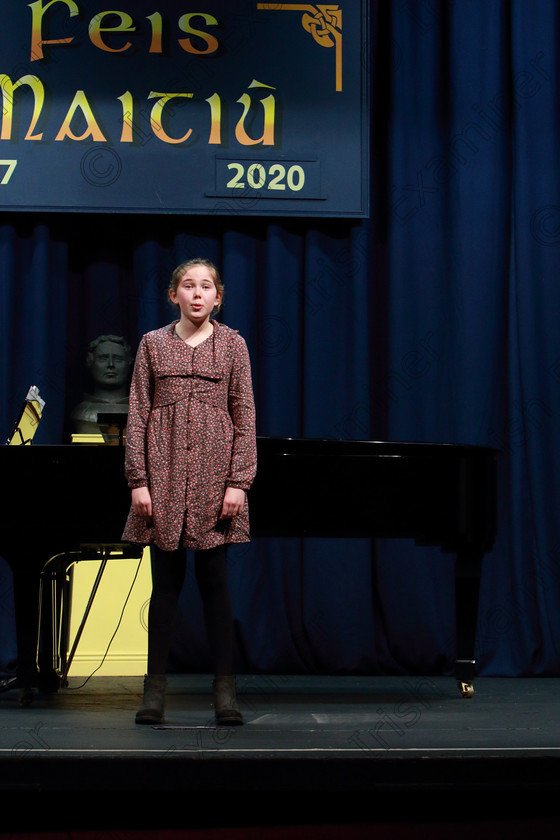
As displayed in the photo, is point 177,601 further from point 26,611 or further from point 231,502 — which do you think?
point 26,611

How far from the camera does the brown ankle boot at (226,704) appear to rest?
2539 mm

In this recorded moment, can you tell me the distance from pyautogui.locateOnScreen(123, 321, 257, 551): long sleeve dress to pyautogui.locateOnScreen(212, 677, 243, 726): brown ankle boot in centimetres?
38

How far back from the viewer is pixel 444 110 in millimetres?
4547

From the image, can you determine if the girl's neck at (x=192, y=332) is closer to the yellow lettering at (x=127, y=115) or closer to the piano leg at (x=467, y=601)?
the piano leg at (x=467, y=601)

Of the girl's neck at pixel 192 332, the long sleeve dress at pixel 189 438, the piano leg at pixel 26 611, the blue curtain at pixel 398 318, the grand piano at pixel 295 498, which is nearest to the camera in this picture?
the long sleeve dress at pixel 189 438

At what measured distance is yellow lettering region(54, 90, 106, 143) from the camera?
438cm

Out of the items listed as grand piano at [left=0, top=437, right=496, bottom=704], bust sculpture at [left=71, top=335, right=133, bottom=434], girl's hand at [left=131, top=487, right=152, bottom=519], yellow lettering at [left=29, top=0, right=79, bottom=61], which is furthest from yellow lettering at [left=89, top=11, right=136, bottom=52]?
girl's hand at [left=131, top=487, right=152, bottom=519]

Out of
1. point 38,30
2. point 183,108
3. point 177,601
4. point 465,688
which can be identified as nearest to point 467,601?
point 465,688

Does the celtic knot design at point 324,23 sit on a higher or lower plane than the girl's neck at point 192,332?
higher

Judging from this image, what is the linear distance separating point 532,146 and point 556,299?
2.40 feet

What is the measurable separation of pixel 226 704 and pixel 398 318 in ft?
7.69

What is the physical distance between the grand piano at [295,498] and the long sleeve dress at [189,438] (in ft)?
0.96

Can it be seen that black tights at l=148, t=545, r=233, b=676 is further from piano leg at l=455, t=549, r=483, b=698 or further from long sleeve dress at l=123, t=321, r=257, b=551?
piano leg at l=455, t=549, r=483, b=698
